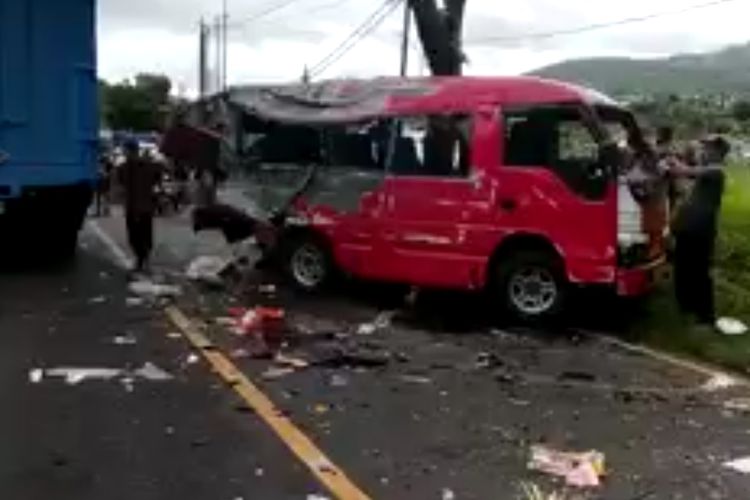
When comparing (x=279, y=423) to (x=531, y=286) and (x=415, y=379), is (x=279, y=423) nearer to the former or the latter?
(x=415, y=379)

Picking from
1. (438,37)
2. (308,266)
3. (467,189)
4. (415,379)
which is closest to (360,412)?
(415,379)

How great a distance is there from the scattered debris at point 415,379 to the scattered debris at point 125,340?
7.75 feet

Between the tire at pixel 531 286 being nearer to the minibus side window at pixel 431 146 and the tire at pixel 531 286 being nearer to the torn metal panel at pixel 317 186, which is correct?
the minibus side window at pixel 431 146

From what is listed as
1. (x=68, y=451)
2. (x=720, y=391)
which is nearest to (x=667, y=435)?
(x=720, y=391)

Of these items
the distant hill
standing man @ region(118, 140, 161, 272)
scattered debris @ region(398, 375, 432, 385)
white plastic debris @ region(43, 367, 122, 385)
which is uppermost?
the distant hill

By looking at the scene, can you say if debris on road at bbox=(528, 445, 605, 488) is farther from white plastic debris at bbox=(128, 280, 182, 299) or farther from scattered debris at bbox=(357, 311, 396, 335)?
white plastic debris at bbox=(128, 280, 182, 299)

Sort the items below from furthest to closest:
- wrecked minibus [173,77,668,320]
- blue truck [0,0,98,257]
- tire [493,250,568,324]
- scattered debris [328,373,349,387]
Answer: blue truck [0,0,98,257]
tire [493,250,568,324]
wrecked minibus [173,77,668,320]
scattered debris [328,373,349,387]

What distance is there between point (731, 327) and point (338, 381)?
3.84 meters

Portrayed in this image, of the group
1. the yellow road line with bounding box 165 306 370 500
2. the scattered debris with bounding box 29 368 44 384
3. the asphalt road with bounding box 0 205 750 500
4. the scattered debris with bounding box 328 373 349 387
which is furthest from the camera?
the scattered debris with bounding box 328 373 349 387

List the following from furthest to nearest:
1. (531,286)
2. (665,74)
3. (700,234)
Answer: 1. (665,74)
2. (531,286)
3. (700,234)

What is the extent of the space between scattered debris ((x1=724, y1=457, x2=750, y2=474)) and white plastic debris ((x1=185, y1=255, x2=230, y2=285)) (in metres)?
8.03

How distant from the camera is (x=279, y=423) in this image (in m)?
7.27

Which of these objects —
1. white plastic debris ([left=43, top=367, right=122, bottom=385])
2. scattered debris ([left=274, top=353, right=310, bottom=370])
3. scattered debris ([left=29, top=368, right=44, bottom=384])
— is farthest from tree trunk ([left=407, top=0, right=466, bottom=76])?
scattered debris ([left=29, top=368, right=44, bottom=384])

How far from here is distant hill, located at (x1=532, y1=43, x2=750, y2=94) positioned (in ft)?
171
